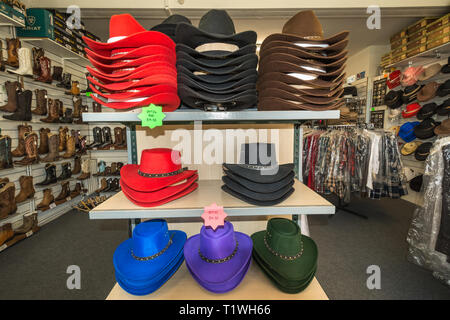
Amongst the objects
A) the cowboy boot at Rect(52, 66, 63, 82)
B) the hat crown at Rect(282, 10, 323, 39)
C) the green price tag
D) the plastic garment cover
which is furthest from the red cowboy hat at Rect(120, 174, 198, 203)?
the cowboy boot at Rect(52, 66, 63, 82)

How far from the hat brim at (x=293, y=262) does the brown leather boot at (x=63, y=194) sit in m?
4.07

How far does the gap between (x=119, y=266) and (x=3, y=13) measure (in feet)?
12.0

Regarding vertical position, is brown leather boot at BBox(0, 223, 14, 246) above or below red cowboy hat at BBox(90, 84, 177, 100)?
below

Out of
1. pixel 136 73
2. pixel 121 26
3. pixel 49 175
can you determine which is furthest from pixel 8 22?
pixel 136 73

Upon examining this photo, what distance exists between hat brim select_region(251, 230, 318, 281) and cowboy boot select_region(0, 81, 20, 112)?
375 cm

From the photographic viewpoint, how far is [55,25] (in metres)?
3.37

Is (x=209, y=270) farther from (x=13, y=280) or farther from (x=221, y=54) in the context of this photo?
(x=13, y=280)

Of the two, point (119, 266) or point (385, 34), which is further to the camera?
point (385, 34)

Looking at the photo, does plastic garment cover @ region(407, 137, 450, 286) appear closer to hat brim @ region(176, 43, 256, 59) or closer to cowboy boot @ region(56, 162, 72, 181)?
hat brim @ region(176, 43, 256, 59)

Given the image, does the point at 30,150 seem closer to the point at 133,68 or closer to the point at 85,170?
the point at 85,170

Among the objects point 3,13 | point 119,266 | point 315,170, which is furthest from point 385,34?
point 3,13

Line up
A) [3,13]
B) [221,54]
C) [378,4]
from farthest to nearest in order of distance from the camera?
[378,4]
[3,13]
[221,54]

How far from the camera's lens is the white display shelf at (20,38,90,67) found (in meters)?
3.25

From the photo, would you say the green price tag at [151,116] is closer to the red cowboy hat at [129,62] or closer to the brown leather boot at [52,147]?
the red cowboy hat at [129,62]
